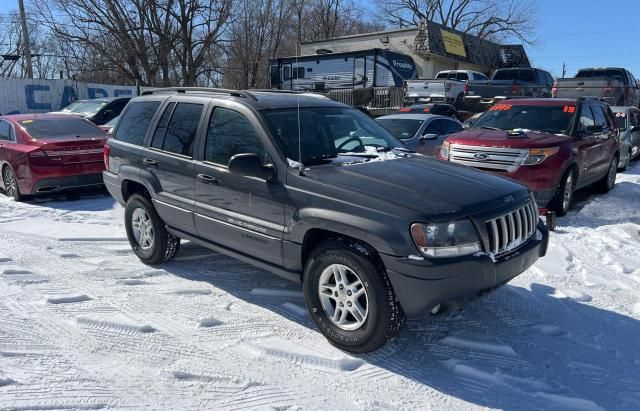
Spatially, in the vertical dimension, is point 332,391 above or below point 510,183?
below

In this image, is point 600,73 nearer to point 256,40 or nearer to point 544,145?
point 544,145

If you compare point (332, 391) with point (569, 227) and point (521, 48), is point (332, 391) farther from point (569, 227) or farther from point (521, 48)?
point (521, 48)

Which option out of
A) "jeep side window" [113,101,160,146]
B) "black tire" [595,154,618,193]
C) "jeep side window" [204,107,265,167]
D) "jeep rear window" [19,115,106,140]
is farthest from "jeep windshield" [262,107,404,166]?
"black tire" [595,154,618,193]

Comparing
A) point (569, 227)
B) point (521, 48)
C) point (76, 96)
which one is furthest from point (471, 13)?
point (569, 227)

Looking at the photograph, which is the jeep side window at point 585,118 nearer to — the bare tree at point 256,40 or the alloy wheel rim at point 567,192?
the alloy wheel rim at point 567,192

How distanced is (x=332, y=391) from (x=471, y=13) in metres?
54.2

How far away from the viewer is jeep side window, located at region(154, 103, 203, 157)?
4715mm

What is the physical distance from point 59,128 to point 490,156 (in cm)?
731

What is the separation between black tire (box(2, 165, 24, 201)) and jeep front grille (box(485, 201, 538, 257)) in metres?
7.84

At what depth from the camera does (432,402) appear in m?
3.07

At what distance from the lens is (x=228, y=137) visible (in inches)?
173

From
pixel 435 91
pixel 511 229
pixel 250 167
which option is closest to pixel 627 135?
pixel 435 91

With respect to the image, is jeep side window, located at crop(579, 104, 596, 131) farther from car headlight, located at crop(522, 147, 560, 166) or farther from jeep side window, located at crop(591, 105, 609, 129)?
car headlight, located at crop(522, 147, 560, 166)

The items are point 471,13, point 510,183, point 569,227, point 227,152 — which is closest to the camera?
point 510,183
